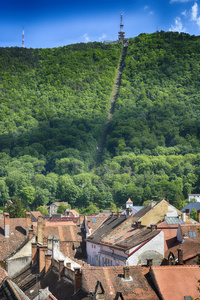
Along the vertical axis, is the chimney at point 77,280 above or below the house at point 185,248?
above

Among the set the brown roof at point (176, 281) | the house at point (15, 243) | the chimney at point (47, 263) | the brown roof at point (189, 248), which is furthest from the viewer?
the house at point (15, 243)

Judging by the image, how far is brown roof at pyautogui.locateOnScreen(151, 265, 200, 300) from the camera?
31.0 metres

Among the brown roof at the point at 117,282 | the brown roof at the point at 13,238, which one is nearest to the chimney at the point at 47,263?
the brown roof at the point at 117,282

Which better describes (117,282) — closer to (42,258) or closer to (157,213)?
(42,258)

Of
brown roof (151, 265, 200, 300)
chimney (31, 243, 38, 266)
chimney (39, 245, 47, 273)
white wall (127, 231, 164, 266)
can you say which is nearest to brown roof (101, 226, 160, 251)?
white wall (127, 231, 164, 266)

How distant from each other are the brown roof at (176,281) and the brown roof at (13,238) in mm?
16284

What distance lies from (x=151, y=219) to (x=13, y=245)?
14866mm

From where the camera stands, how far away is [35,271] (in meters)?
37.7

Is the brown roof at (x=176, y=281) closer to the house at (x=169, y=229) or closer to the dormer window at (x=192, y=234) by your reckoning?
the house at (x=169, y=229)

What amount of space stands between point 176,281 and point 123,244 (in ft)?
40.0

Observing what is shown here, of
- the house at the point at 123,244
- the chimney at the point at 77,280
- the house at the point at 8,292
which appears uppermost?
the house at the point at 8,292

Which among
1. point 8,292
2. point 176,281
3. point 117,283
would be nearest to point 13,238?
point 117,283

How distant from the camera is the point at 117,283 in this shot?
3123cm

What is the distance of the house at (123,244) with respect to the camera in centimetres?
4072
